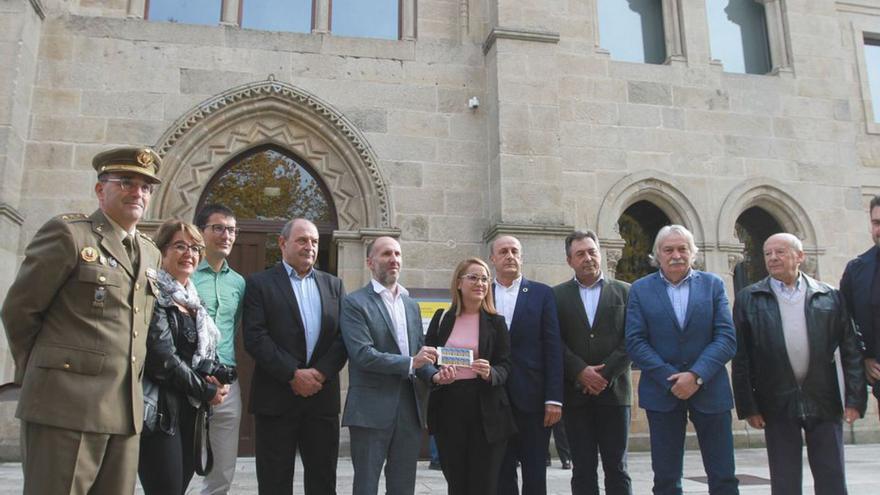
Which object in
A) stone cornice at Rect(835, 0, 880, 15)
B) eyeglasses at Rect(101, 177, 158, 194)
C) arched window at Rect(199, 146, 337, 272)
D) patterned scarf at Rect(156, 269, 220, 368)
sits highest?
A: stone cornice at Rect(835, 0, 880, 15)

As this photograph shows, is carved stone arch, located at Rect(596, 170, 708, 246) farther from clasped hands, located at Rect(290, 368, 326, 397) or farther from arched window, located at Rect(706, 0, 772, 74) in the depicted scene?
clasped hands, located at Rect(290, 368, 326, 397)

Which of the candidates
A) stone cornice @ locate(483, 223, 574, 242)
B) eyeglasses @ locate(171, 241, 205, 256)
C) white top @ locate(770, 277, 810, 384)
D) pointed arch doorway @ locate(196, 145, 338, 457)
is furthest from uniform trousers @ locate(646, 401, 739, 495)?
pointed arch doorway @ locate(196, 145, 338, 457)

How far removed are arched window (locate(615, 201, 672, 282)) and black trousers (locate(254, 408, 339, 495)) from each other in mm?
6071

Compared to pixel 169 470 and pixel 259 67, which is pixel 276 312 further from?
pixel 259 67

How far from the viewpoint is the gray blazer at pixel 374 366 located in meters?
3.82

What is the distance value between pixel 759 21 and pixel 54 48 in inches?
385

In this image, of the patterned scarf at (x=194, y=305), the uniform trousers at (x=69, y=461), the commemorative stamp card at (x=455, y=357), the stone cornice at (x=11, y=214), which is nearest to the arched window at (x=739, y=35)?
the commemorative stamp card at (x=455, y=357)

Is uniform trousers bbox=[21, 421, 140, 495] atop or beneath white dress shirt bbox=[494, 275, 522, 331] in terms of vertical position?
beneath

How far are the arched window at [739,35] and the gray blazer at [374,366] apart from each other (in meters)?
7.97

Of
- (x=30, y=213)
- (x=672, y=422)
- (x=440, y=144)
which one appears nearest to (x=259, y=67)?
(x=440, y=144)

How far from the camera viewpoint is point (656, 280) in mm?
4242

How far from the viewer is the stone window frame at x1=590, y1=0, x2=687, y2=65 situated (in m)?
9.53

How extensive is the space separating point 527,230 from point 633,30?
12.7 feet

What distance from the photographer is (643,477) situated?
6.25 metres
